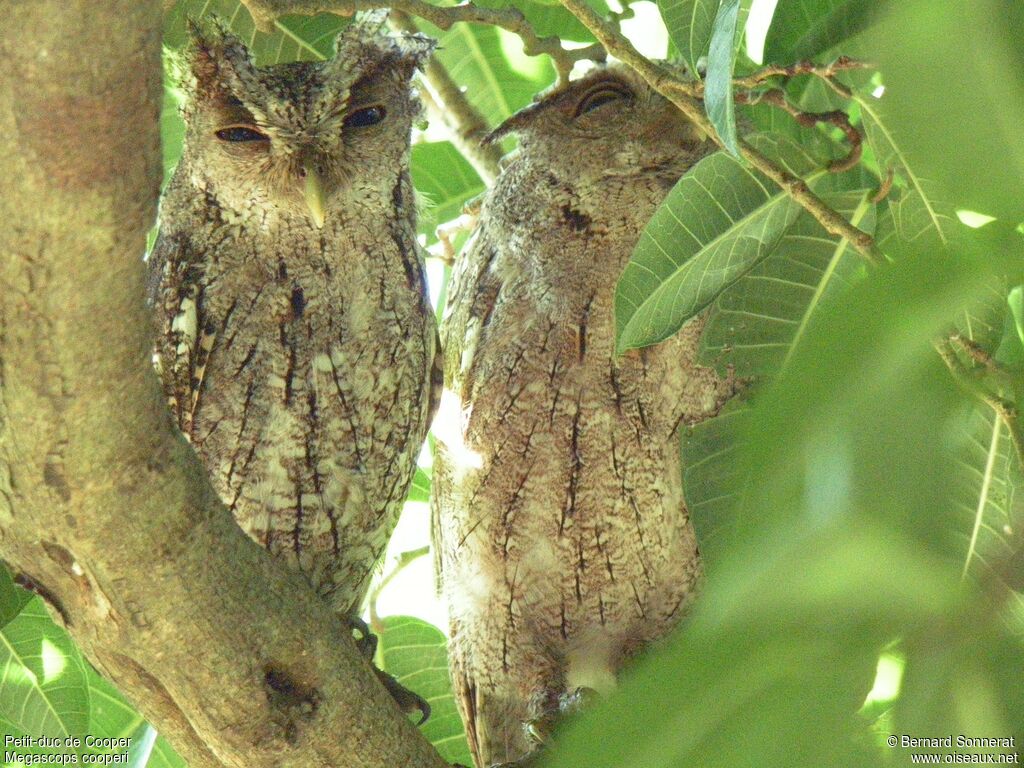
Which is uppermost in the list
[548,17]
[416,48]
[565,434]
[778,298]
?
[548,17]

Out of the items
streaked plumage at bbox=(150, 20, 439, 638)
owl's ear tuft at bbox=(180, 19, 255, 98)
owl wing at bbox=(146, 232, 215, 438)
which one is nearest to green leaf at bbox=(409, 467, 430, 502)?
streaked plumage at bbox=(150, 20, 439, 638)

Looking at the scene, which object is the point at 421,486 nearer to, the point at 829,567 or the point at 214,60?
the point at 214,60

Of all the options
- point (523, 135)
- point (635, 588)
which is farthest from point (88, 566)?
point (523, 135)

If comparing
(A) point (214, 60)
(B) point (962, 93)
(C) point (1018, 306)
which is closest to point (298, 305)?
(A) point (214, 60)

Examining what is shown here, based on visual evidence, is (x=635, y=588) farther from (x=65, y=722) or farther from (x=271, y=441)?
(x=65, y=722)

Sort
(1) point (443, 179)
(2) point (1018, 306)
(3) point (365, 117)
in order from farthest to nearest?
(1) point (443, 179) → (3) point (365, 117) → (2) point (1018, 306)

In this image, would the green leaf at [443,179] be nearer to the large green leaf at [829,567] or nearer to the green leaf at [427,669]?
the green leaf at [427,669]

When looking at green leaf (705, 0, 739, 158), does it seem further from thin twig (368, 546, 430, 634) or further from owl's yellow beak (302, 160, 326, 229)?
thin twig (368, 546, 430, 634)
